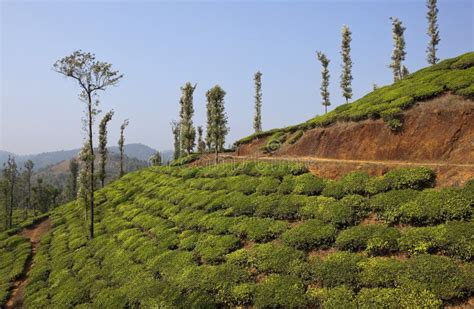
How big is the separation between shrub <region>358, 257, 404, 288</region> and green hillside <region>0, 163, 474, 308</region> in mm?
39

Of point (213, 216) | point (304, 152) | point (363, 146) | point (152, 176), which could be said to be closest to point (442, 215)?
point (363, 146)

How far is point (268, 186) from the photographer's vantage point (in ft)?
83.5

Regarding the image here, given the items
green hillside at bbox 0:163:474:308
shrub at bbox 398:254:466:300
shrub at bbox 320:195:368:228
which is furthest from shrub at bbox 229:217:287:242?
shrub at bbox 398:254:466:300

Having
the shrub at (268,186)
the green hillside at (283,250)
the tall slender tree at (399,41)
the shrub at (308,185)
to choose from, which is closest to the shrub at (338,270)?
the green hillside at (283,250)

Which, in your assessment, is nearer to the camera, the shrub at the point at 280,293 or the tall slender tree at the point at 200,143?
the shrub at the point at 280,293

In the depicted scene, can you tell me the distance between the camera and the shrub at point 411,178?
59.3 feet

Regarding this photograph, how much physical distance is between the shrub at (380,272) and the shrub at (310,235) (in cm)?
301

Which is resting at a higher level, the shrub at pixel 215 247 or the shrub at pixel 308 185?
the shrub at pixel 308 185

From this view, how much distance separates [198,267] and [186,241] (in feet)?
13.9

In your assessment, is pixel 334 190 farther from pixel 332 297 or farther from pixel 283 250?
pixel 332 297

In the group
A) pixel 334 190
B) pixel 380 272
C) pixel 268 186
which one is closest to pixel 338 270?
pixel 380 272

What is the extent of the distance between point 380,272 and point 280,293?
4300mm

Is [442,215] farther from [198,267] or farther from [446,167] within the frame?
[198,267]

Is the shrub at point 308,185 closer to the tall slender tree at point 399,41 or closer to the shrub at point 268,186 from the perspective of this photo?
the shrub at point 268,186
